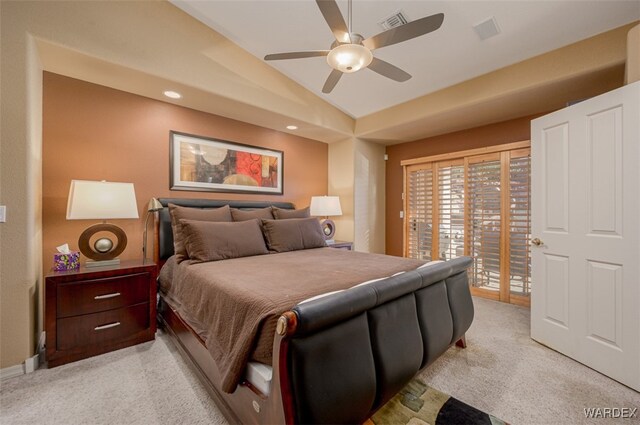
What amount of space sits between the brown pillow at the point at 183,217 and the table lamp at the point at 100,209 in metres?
0.35

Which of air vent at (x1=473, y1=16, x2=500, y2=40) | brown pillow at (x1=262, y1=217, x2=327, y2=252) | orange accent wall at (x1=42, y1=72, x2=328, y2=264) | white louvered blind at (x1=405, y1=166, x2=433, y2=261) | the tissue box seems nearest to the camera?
the tissue box

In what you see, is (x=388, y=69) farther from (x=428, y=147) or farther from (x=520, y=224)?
(x=520, y=224)

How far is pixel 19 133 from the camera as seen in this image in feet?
6.36

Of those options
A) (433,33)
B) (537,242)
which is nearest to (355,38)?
(433,33)

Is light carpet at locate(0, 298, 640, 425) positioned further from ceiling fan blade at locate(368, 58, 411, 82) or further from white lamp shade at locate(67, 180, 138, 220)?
ceiling fan blade at locate(368, 58, 411, 82)

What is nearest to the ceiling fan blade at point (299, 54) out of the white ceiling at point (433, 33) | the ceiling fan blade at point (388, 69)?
the ceiling fan blade at point (388, 69)

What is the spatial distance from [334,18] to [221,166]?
234cm

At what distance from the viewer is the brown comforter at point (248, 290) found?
4.20 feet

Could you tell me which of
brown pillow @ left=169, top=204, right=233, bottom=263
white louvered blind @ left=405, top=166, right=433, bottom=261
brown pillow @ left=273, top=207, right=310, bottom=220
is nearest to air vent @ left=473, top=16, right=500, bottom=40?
white louvered blind @ left=405, top=166, right=433, bottom=261

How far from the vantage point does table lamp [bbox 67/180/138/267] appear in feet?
7.22

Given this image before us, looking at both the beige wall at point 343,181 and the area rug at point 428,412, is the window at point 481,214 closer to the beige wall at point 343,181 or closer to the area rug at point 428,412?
the beige wall at point 343,181

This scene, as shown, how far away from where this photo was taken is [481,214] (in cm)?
381

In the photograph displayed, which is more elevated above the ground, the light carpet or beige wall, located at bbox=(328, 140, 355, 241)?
beige wall, located at bbox=(328, 140, 355, 241)

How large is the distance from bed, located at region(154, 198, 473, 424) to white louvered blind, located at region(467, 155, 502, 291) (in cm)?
185
